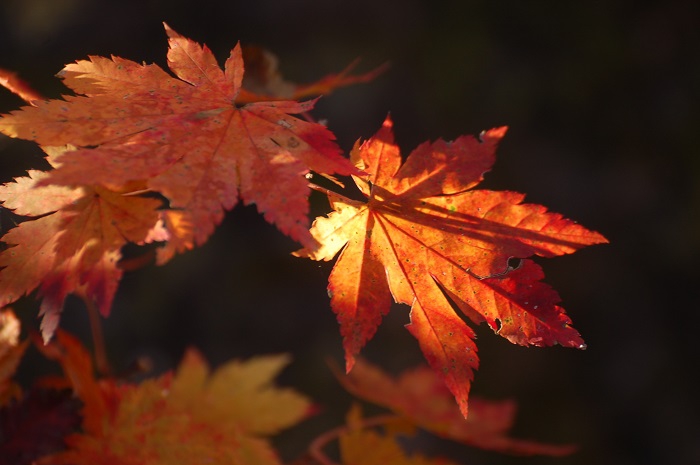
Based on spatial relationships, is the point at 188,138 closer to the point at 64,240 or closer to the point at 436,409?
the point at 64,240

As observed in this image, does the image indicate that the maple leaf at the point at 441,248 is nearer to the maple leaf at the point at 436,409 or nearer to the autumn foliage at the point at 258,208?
the autumn foliage at the point at 258,208

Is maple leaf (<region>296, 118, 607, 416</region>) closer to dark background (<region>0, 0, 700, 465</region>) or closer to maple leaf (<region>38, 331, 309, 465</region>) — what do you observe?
maple leaf (<region>38, 331, 309, 465</region>)

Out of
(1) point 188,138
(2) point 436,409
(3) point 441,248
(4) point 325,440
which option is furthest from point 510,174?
(1) point 188,138

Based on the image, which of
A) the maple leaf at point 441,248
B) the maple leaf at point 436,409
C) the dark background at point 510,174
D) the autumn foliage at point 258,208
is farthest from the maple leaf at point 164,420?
the dark background at point 510,174

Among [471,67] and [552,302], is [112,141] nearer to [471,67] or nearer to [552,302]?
[552,302]

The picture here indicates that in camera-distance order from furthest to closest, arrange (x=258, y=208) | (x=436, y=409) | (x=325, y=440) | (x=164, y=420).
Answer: (x=436, y=409)
(x=325, y=440)
(x=164, y=420)
(x=258, y=208)
